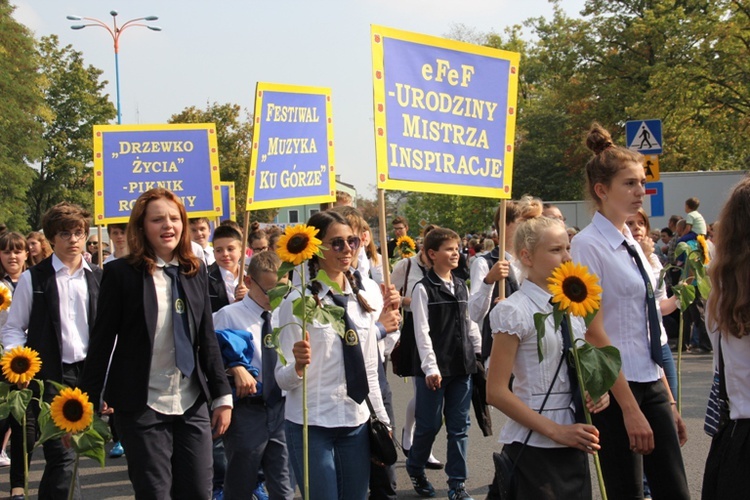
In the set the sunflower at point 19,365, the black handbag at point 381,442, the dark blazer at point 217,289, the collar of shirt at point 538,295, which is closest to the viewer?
the collar of shirt at point 538,295

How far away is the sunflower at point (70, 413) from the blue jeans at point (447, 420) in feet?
9.53

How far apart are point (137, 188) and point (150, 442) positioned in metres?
5.28

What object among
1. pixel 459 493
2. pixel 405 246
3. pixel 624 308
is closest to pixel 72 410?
pixel 624 308

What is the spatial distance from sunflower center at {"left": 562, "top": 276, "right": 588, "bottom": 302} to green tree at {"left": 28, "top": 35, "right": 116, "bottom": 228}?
51.8 m

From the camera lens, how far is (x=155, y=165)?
905cm

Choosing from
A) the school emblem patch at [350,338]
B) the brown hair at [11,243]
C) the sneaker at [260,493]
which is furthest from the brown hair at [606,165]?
the brown hair at [11,243]

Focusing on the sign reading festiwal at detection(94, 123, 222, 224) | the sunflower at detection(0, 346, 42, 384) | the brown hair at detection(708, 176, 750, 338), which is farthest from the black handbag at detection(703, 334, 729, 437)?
the sign reading festiwal at detection(94, 123, 222, 224)

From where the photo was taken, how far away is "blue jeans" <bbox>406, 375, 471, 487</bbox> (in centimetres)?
634

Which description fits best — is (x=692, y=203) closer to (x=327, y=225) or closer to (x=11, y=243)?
(x=11, y=243)

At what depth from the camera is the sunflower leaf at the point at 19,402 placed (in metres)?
4.72

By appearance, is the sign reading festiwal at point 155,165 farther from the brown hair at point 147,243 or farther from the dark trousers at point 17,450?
the brown hair at point 147,243

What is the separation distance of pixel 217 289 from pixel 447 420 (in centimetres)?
229

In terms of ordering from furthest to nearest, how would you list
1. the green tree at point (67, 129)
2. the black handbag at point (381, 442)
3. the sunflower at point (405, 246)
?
1. the green tree at point (67, 129)
2. the sunflower at point (405, 246)
3. the black handbag at point (381, 442)

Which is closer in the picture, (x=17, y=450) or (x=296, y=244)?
(x=296, y=244)
